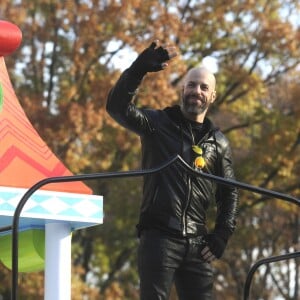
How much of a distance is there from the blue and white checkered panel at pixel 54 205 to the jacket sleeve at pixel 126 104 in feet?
4.28

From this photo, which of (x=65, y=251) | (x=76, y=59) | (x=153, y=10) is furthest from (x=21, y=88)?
(x=65, y=251)

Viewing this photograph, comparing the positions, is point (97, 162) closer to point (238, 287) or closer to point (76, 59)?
point (76, 59)

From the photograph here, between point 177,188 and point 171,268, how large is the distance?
0.40 metres

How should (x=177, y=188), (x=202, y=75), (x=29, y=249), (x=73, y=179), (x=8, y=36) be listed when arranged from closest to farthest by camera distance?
(x=73, y=179) → (x=177, y=188) → (x=202, y=75) → (x=8, y=36) → (x=29, y=249)

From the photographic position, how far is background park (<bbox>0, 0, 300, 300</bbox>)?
1609cm

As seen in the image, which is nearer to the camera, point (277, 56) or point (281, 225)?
point (277, 56)

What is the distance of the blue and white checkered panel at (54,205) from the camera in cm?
584

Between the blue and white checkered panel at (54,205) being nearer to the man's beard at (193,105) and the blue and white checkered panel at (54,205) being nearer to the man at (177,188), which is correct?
the man at (177,188)

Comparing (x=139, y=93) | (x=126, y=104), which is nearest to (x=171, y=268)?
(x=126, y=104)

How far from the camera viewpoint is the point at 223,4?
685 inches

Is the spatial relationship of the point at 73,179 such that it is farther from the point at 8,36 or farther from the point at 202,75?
the point at 8,36

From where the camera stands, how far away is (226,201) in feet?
16.6

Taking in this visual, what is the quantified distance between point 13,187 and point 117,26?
10815 mm

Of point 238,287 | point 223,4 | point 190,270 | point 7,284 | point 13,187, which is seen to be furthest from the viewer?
point 238,287
